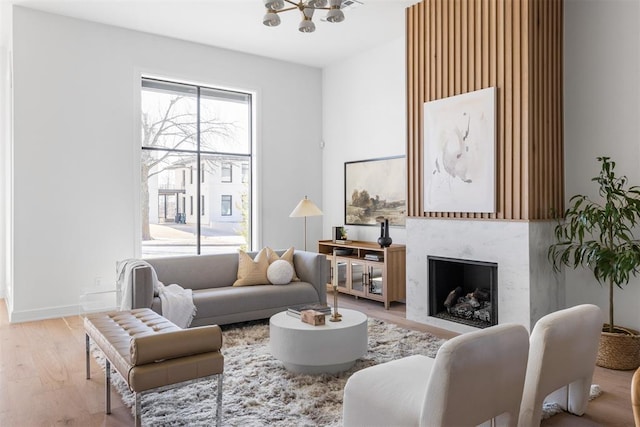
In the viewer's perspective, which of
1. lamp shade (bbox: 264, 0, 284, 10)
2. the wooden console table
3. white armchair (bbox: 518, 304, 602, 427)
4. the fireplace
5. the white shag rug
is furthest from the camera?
the wooden console table

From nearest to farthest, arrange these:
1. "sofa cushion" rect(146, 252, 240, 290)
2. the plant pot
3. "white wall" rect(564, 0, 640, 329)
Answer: the plant pot < "white wall" rect(564, 0, 640, 329) < "sofa cushion" rect(146, 252, 240, 290)

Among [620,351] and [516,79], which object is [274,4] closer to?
[516,79]

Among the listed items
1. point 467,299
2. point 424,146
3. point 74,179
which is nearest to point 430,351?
point 467,299

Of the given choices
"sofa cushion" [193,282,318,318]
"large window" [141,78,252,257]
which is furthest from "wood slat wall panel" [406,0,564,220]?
"large window" [141,78,252,257]

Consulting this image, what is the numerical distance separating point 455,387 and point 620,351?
2516 mm

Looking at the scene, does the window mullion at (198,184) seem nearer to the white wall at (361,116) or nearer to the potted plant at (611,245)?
the white wall at (361,116)

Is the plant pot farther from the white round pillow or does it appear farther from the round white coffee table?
the white round pillow

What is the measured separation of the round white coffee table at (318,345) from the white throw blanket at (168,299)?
115 cm

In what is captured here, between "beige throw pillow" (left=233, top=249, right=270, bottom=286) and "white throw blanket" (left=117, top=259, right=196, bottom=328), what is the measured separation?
74 centimetres

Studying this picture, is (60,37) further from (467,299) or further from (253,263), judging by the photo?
(467,299)

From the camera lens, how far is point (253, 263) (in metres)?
5.11

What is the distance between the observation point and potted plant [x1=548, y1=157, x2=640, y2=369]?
3.57 m

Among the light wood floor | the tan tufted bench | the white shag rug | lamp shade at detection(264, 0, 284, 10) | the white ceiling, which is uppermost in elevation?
the white ceiling

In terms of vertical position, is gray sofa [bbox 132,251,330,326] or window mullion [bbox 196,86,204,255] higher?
window mullion [bbox 196,86,204,255]
